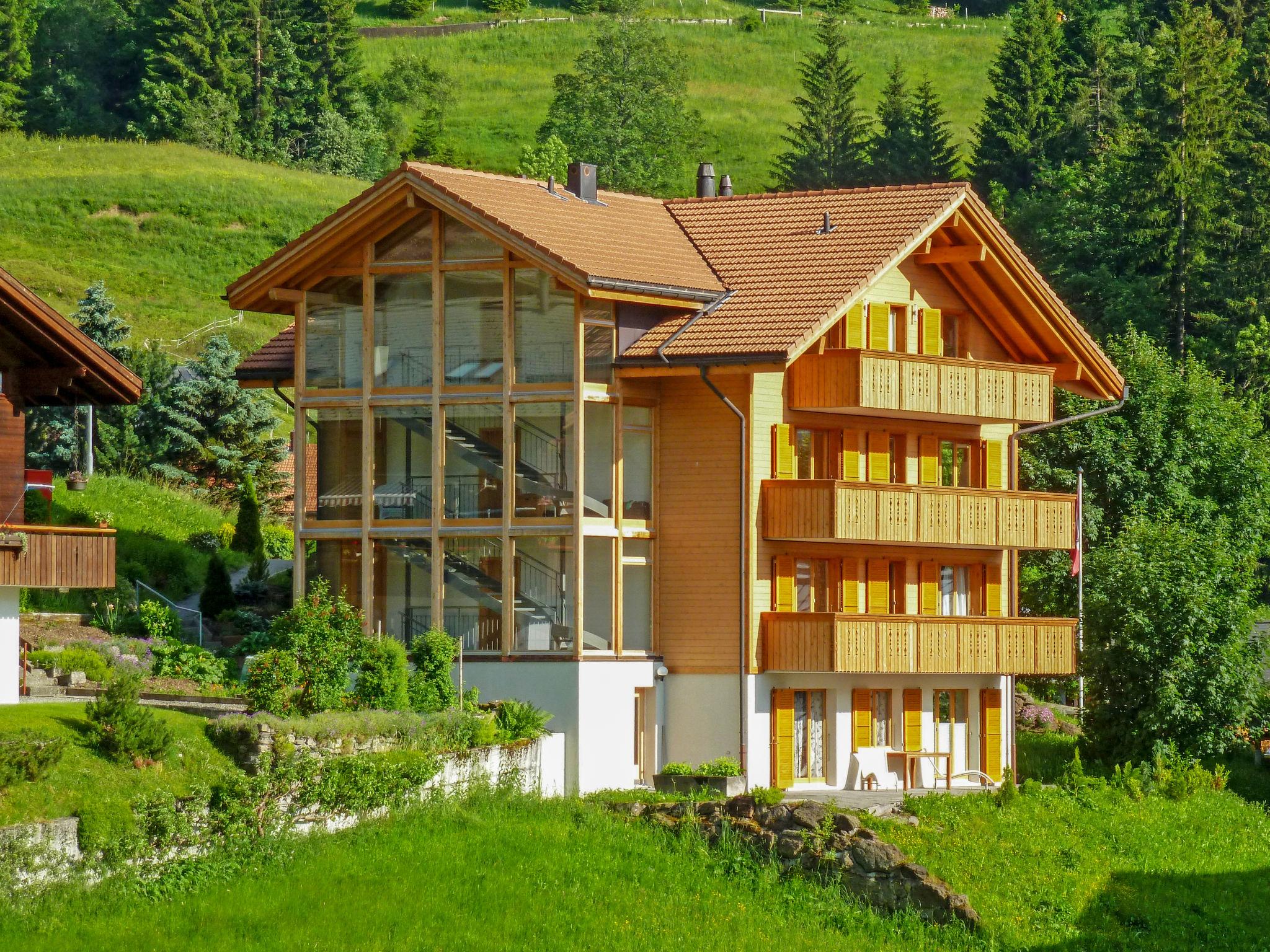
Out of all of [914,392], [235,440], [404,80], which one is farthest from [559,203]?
[404,80]

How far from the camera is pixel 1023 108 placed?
118 meters

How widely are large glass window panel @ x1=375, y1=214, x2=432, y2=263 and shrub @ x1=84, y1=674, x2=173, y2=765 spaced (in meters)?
13.8

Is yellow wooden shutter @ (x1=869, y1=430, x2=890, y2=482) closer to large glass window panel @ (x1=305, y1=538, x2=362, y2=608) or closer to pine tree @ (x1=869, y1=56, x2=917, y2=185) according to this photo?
large glass window panel @ (x1=305, y1=538, x2=362, y2=608)

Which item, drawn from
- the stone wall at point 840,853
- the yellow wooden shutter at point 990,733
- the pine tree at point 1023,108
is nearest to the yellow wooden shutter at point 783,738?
the yellow wooden shutter at point 990,733

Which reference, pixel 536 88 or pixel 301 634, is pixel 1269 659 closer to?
pixel 301 634

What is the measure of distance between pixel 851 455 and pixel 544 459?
6.55m

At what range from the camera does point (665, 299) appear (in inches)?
1697

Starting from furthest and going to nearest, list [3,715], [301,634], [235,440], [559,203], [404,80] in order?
[404,80], [235,440], [559,203], [301,634], [3,715]

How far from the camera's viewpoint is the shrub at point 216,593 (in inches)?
1962

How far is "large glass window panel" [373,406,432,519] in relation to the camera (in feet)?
143

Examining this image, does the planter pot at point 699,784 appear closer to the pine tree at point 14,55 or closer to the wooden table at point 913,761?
the wooden table at point 913,761

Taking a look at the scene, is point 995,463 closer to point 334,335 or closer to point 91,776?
point 334,335

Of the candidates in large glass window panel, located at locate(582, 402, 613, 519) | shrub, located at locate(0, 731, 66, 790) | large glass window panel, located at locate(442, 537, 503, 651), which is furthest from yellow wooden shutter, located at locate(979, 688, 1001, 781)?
shrub, located at locate(0, 731, 66, 790)

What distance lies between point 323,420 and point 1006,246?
13664 mm
